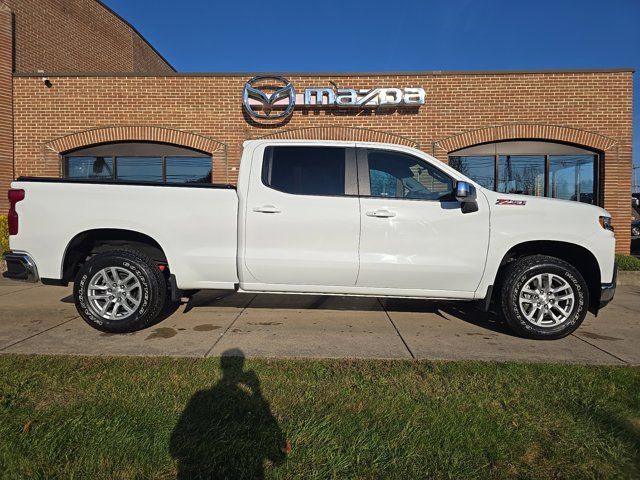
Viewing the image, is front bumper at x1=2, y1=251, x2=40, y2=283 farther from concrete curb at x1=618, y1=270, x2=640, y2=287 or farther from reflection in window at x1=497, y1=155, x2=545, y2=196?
concrete curb at x1=618, y1=270, x2=640, y2=287

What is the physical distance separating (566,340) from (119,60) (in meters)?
18.2

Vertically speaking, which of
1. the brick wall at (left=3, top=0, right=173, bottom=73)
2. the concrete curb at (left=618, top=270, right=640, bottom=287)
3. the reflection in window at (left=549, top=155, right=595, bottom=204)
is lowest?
the concrete curb at (left=618, top=270, right=640, bottom=287)

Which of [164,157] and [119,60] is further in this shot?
[119,60]

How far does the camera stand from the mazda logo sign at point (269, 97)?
367 inches

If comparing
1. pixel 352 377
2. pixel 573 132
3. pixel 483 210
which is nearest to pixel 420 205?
pixel 483 210

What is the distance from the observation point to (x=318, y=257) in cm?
411

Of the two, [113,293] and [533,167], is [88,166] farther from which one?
[533,167]

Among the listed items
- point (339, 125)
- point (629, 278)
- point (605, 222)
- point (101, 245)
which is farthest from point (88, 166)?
point (629, 278)

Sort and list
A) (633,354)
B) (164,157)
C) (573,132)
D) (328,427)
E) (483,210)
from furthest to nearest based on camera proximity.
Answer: (164,157) < (573,132) < (483,210) < (633,354) < (328,427)

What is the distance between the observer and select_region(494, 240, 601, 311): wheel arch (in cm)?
419

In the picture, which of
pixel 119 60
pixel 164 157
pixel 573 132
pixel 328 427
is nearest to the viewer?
pixel 328 427

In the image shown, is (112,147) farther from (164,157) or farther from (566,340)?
(566,340)

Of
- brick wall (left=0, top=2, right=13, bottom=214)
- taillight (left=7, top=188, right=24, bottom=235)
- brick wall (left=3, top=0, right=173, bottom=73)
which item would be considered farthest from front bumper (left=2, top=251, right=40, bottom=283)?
brick wall (left=3, top=0, right=173, bottom=73)

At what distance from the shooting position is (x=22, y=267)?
13.6ft
